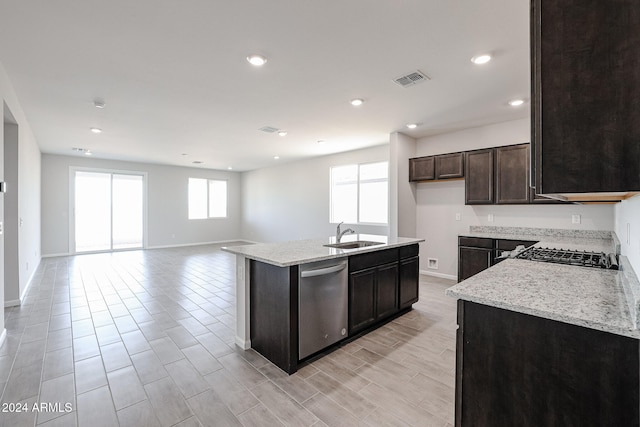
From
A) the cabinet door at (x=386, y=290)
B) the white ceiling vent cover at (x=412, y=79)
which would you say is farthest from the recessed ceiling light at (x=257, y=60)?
the cabinet door at (x=386, y=290)

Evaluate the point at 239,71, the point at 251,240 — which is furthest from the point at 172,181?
the point at 239,71

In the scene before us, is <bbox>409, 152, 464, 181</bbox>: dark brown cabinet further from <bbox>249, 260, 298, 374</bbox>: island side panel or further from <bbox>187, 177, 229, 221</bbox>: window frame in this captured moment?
<bbox>187, 177, 229, 221</bbox>: window frame

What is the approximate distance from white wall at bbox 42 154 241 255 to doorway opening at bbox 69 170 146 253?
208mm

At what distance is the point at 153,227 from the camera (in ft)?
28.8

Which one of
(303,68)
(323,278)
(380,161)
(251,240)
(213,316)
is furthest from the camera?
(251,240)

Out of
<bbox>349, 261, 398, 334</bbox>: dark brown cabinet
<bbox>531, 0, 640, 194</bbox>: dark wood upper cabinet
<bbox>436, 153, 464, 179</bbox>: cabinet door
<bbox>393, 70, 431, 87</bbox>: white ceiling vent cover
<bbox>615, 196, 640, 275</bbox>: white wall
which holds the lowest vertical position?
<bbox>349, 261, 398, 334</bbox>: dark brown cabinet

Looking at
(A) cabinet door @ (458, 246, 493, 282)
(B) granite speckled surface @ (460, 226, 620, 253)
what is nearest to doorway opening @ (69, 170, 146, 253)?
(A) cabinet door @ (458, 246, 493, 282)

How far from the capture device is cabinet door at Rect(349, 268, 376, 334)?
278 cm

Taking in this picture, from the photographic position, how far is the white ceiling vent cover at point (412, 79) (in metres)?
2.95

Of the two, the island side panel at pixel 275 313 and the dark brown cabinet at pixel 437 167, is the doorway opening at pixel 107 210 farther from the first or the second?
the dark brown cabinet at pixel 437 167

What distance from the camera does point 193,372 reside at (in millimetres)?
2281

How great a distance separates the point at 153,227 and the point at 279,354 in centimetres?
802

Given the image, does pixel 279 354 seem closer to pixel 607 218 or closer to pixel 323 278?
pixel 323 278

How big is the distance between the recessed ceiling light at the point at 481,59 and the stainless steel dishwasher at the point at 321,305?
2204 millimetres
